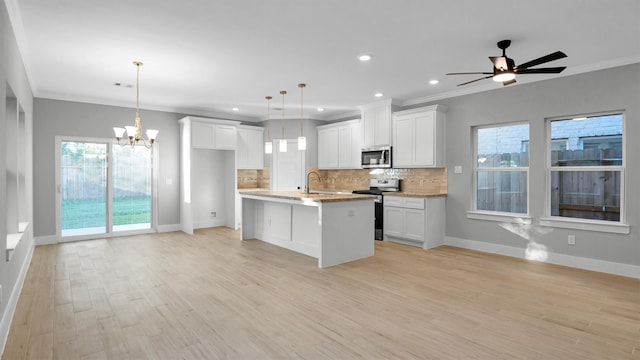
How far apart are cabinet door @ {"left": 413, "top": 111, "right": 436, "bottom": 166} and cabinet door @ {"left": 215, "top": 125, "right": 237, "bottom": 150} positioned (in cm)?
397

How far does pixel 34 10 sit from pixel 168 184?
4729mm

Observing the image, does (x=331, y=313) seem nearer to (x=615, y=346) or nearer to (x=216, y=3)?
(x=615, y=346)

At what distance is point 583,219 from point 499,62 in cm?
275

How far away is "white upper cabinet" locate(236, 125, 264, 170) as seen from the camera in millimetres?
8092

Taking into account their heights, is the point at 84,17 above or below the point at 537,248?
above

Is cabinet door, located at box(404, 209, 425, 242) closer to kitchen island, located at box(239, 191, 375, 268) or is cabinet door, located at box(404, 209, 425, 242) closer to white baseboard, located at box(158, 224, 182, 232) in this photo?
kitchen island, located at box(239, 191, 375, 268)

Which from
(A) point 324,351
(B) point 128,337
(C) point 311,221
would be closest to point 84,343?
(B) point 128,337

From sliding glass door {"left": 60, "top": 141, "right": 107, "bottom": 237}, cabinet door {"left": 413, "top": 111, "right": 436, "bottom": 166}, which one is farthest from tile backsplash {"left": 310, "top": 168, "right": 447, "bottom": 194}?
sliding glass door {"left": 60, "top": 141, "right": 107, "bottom": 237}

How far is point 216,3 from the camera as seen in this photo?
288 centimetres

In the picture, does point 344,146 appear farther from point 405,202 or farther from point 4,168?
point 4,168

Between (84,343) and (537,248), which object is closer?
(84,343)

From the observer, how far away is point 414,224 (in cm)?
591

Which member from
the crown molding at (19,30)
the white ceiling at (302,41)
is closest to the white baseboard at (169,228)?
the white ceiling at (302,41)

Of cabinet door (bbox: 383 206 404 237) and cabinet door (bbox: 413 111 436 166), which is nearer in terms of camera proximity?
cabinet door (bbox: 413 111 436 166)
